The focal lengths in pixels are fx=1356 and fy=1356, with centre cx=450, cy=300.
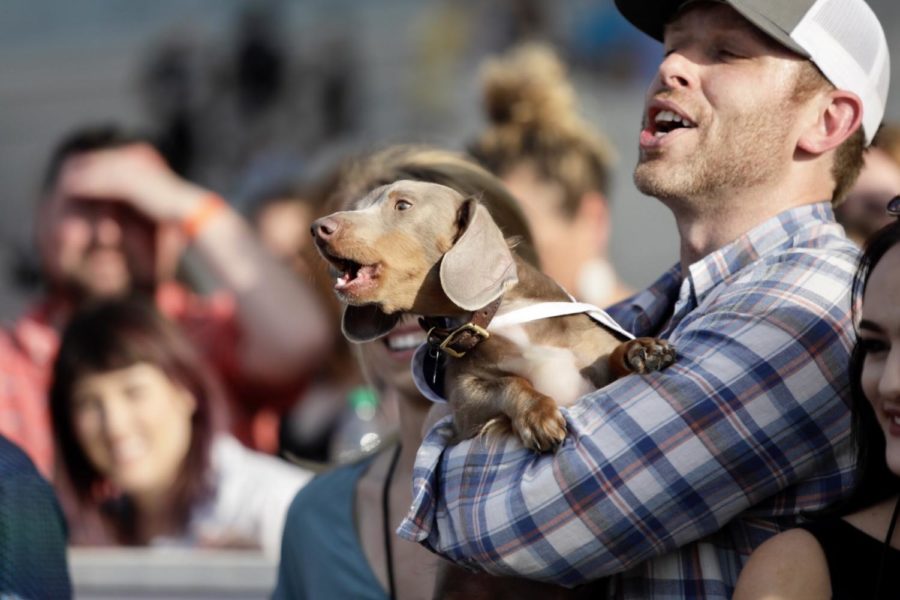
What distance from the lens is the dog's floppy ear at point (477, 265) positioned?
86.7 inches

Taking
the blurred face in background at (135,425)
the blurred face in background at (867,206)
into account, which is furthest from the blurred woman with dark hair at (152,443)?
the blurred face in background at (867,206)

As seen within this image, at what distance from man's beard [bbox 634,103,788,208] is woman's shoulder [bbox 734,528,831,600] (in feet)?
2.29

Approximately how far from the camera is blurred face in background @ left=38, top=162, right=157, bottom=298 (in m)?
5.82

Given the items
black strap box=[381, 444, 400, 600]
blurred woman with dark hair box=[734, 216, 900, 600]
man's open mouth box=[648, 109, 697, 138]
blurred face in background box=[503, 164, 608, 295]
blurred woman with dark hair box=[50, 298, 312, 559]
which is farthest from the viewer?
blurred woman with dark hair box=[50, 298, 312, 559]

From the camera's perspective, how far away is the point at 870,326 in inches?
72.7

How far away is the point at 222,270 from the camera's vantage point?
224 inches

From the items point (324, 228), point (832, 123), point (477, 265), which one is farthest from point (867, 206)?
point (324, 228)

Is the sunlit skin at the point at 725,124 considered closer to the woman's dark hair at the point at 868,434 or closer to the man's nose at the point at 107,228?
the woman's dark hair at the point at 868,434

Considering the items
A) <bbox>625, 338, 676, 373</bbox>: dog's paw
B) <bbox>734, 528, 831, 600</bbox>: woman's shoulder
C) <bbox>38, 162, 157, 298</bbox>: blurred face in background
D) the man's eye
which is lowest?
<bbox>38, 162, 157, 298</bbox>: blurred face in background

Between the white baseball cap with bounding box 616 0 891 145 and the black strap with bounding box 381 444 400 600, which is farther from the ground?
the white baseball cap with bounding box 616 0 891 145

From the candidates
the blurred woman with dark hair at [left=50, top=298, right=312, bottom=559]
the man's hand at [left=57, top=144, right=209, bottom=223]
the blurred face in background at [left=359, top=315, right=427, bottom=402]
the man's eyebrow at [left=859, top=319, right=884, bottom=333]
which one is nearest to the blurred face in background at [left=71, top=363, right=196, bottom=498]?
the blurred woman with dark hair at [left=50, top=298, right=312, bottom=559]

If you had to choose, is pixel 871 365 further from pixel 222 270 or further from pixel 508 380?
pixel 222 270

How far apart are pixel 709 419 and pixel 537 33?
4.94 metres

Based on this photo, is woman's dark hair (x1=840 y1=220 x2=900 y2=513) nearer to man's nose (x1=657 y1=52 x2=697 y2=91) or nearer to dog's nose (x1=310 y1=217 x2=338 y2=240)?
man's nose (x1=657 y1=52 x2=697 y2=91)
